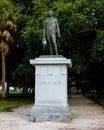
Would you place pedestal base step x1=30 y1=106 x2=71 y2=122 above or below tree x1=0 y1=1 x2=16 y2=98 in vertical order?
below

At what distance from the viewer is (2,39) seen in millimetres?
38562

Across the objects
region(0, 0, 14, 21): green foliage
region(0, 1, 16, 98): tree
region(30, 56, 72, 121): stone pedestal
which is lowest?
region(30, 56, 72, 121): stone pedestal

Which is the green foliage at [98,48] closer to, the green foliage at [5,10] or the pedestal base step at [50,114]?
the green foliage at [5,10]

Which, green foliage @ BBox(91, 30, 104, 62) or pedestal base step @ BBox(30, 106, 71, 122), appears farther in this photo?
green foliage @ BBox(91, 30, 104, 62)

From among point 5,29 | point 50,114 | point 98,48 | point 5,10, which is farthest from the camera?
point 5,29

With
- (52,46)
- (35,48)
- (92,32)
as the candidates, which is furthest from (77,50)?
(52,46)

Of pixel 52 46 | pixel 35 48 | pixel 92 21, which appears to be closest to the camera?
pixel 52 46

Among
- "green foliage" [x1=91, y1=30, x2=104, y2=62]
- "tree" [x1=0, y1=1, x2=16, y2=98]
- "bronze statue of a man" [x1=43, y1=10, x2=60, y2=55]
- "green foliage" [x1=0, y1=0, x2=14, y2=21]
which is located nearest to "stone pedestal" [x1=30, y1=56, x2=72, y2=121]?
"bronze statue of a man" [x1=43, y1=10, x2=60, y2=55]

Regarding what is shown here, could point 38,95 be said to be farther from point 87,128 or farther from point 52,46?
point 87,128

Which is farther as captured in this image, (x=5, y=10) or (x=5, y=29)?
(x=5, y=29)

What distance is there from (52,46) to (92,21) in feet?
43.3

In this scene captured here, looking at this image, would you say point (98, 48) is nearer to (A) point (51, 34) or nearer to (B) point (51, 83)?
(A) point (51, 34)

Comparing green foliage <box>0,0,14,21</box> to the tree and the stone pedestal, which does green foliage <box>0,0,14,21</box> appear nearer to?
the tree

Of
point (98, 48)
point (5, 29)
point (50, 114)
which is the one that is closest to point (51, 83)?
point (50, 114)
